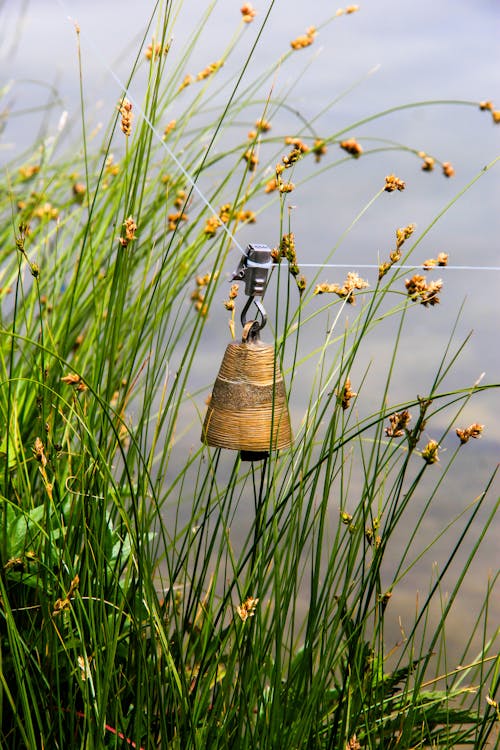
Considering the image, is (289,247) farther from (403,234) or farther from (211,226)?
(211,226)

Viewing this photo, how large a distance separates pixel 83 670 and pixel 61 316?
165 centimetres

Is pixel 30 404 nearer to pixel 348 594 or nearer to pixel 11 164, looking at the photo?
pixel 348 594

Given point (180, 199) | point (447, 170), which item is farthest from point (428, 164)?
point (180, 199)

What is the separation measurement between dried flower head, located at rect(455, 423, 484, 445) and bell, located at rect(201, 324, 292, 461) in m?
0.37

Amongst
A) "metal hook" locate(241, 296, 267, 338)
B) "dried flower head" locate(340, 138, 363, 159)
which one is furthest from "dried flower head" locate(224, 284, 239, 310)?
"dried flower head" locate(340, 138, 363, 159)

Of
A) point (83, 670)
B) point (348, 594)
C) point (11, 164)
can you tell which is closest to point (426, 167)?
point (348, 594)

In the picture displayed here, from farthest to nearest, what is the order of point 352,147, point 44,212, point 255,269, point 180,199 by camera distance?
point 44,212 < point 180,199 < point 352,147 < point 255,269

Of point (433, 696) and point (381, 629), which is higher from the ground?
point (381, 629)

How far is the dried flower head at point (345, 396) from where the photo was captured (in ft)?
6.10

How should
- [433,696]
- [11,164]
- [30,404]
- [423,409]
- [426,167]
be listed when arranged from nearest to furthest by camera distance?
[423,409], [433,696], [426,167], [30,404], [11,164]

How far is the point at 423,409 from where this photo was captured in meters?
1.80

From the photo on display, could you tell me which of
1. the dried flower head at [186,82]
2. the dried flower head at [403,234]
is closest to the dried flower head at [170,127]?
the dried flower head at [186,82]

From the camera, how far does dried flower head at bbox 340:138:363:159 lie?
2.73 m

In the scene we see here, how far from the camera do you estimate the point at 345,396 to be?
73.8 inches
